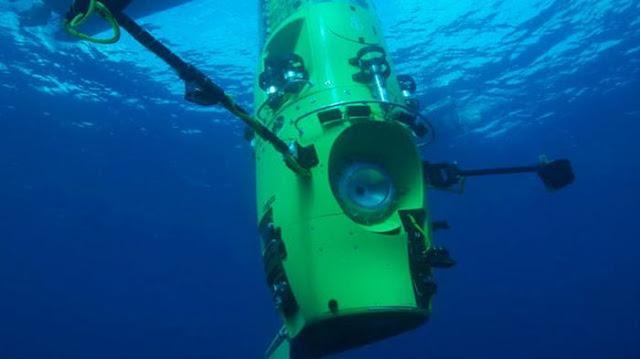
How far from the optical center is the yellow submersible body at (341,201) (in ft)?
13.8

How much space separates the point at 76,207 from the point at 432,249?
108ft

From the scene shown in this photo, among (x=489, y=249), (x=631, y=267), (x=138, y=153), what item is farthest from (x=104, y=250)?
(x=631, y=267)

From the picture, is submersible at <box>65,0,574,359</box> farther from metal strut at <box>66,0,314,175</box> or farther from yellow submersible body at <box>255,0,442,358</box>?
metal strut at <box>66,0,314,175</box>

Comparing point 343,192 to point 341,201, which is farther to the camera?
point 343,192

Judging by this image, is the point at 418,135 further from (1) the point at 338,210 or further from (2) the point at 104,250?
(2) the point at 104,250

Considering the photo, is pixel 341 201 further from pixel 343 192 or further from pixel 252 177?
pixel 252 177

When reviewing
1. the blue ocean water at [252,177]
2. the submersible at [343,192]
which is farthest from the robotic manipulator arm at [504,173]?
the blue ocean water at [252,177]

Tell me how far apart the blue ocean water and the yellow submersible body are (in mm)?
9274

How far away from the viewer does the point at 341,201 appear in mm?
4516

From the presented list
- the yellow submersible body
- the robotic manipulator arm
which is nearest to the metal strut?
the yellow submersible body

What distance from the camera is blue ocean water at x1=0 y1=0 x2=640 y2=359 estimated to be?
16.4 m

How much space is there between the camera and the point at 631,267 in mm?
49500

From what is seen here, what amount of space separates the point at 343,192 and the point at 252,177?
23829 mm

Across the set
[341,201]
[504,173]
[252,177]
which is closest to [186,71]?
[341,201]
